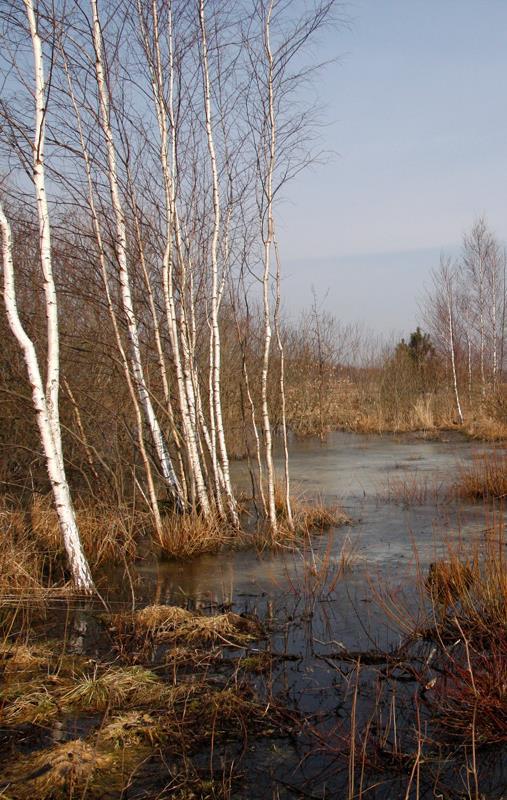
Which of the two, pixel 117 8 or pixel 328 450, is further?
pixel 328 450

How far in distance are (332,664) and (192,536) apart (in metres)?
3.43

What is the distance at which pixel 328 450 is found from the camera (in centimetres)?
1820

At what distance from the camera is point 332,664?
15.3ft

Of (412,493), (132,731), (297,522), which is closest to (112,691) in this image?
(132,731)

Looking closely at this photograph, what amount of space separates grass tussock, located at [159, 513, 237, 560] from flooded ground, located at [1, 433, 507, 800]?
15 cm

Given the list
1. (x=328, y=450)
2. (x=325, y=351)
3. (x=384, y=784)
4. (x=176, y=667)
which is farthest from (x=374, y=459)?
(x=384, y=784)

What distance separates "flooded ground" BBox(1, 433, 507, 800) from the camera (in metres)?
3.29

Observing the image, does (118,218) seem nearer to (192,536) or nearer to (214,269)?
(214,269)

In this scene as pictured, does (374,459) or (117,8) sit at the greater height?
(117,8)

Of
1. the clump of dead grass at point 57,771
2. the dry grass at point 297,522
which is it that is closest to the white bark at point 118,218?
the dry grass at point 297,522

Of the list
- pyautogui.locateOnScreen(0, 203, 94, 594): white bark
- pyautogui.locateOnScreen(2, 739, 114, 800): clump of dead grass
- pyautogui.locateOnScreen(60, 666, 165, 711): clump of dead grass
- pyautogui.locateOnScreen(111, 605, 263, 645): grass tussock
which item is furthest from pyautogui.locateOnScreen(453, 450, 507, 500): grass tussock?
pyautogui.locateOnScreen(2, 739, 114, 800): clump of dead grass

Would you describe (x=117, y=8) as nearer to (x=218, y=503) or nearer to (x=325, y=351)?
(x=218, y=503)

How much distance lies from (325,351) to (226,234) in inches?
555

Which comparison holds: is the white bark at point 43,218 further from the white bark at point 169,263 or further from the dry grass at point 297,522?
the dry grass at point 297,522
